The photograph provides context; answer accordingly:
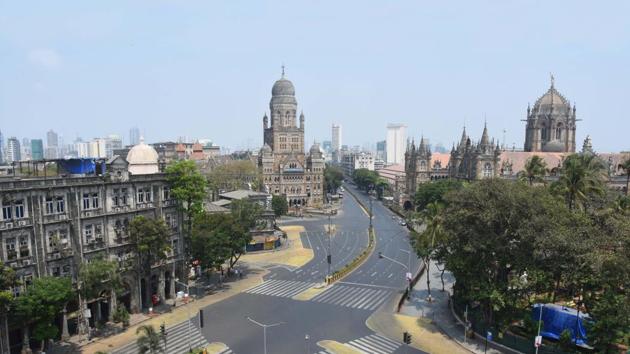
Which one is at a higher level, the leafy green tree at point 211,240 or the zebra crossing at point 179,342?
the leafy green tree at point 211,240

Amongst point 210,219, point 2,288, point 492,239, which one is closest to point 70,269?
point 2,288

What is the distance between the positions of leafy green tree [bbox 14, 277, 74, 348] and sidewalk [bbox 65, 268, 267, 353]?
11.4 feet

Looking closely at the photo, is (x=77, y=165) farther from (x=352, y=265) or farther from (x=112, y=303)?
(x=352, y=265)

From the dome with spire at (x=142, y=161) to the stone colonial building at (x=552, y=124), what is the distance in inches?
4686

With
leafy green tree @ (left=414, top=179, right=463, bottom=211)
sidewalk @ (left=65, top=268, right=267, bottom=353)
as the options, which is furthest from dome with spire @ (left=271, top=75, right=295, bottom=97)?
sidewalk @ (left=65, top=268, right=267, bottom=353)

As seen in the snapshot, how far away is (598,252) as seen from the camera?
31.9 m

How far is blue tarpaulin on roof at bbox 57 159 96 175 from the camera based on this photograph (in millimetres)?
45781

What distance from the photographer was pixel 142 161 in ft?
179

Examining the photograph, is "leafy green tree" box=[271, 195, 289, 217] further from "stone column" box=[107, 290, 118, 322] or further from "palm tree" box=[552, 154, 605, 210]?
"palm tree" box=[552, 154, 605, 210]

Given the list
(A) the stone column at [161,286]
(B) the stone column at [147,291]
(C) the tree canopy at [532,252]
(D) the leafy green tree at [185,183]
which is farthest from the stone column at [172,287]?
(C) the tree canopy at [532,252]

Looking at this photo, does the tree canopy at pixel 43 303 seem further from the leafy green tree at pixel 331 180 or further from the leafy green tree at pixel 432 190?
the leafy green tree at pixel 331 180

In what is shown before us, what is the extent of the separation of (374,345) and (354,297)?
47.0 feet

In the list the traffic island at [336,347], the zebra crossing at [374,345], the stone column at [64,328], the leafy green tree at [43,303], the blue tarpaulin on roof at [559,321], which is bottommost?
the zebra crossing at [374,345]

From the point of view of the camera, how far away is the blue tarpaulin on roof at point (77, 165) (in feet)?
150
